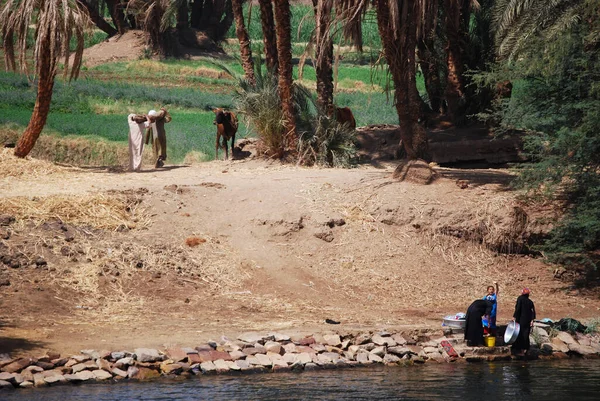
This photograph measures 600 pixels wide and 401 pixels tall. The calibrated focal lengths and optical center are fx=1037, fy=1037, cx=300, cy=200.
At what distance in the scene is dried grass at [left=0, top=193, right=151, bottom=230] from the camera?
18.0 metres

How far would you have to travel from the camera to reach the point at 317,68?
22812 millimetres

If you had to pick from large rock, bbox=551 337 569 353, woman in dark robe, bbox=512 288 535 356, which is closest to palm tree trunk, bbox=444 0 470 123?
large rock, bbox=551 337 569 353

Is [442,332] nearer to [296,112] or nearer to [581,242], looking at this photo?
[581,242]

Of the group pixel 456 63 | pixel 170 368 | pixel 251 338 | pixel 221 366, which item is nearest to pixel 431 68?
pixel 456 63

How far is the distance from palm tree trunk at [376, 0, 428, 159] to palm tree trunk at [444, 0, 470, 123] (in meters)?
3.20

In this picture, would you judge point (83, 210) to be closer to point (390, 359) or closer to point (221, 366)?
point (221, 366)

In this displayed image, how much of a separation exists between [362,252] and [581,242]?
3975mm

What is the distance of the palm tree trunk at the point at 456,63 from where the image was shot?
24844mm

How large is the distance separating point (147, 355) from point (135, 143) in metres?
9.90

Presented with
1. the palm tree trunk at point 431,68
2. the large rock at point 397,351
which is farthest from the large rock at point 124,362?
the palm tree trunk at point 431,68

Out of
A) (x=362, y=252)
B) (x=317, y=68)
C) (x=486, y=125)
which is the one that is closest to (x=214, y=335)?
(x=362, y=252)

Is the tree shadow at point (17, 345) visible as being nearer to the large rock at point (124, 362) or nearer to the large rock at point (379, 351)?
the large rock at point (124, 362)

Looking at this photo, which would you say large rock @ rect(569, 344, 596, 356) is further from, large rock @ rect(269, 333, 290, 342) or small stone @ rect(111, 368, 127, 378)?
small stone @ rect(111, 368, 127, 378)

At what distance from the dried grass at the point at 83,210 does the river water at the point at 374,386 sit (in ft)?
18.7
